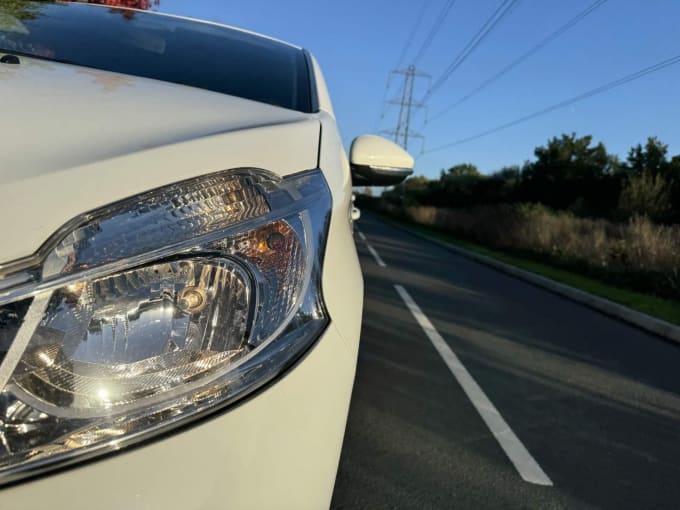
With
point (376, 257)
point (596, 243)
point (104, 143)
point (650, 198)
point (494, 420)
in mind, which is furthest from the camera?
point (650, 198)

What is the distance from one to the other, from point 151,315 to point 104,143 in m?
0.36

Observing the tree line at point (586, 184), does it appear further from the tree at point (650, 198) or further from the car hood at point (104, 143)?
the car hood at point (104, 143)

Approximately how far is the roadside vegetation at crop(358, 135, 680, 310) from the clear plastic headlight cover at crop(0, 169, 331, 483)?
9.11 meters

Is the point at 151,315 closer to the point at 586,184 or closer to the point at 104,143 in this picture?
the point at 104,143

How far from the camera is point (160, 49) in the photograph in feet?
8.10

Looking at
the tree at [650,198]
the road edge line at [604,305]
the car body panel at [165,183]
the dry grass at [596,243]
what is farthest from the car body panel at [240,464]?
the tree at [650,198]

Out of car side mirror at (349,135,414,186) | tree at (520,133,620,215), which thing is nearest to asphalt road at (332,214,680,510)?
car side mirror at (349,135,414,186)

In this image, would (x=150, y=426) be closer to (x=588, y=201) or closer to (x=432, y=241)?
(x=432, y=241)

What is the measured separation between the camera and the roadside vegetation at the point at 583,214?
43.9 feet

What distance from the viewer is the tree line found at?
76.6 ft

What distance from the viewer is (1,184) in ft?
3.04

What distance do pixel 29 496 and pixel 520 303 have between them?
26.7ft

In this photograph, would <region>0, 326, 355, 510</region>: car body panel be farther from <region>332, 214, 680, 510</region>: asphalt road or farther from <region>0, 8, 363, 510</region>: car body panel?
<region>332, 214, 680, 510</region>: asphalt road

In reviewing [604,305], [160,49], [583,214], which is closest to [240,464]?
Result: [160,49]
